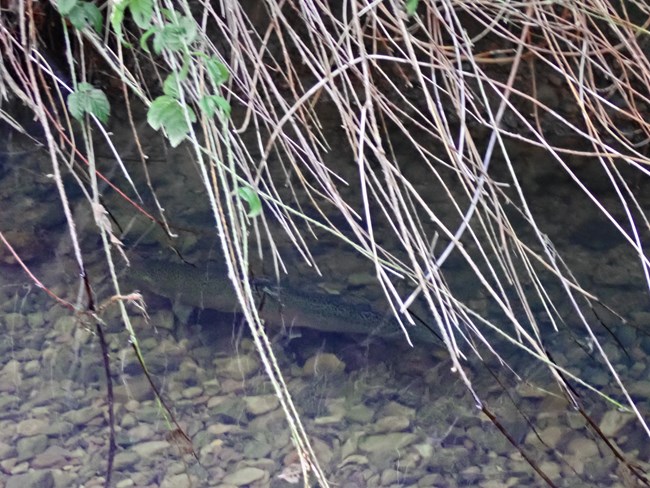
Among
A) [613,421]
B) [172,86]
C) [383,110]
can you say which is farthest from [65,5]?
[613,421]

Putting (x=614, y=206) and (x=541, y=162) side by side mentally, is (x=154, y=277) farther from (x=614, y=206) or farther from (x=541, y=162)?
(x=614, y=206)

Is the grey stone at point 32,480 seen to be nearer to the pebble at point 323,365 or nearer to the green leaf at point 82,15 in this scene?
the pebble at point 323,365

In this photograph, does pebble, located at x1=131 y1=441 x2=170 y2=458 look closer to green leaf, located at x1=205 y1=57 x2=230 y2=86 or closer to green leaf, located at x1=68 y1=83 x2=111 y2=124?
green leaf, located at x1=68 y1=83 x2=111 y2=124

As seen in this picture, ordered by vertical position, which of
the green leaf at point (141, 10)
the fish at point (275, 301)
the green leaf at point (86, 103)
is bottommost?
the fish at point (275, 301)

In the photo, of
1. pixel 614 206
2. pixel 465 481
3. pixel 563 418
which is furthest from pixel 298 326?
pixel 614 206

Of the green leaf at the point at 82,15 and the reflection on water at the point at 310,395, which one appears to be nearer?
the green leaf at the point at 82,15

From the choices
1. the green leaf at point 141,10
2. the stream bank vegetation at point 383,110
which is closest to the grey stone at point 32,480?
the stream bank vegetation at point 383,110

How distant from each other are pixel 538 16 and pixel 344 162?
0.99m

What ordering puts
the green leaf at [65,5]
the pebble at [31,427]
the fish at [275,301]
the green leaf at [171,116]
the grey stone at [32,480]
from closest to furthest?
the green leaf at [171,116] < the green leaf at [65,5] < the grey stone at [32,480] < the pebble at [31,427] < the fish at [275,301]

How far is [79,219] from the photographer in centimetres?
206

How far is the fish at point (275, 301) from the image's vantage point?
2021 millimetres

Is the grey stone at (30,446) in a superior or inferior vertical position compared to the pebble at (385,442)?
superior

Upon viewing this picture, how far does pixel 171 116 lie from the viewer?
86 cm

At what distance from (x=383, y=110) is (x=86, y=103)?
73 cm
